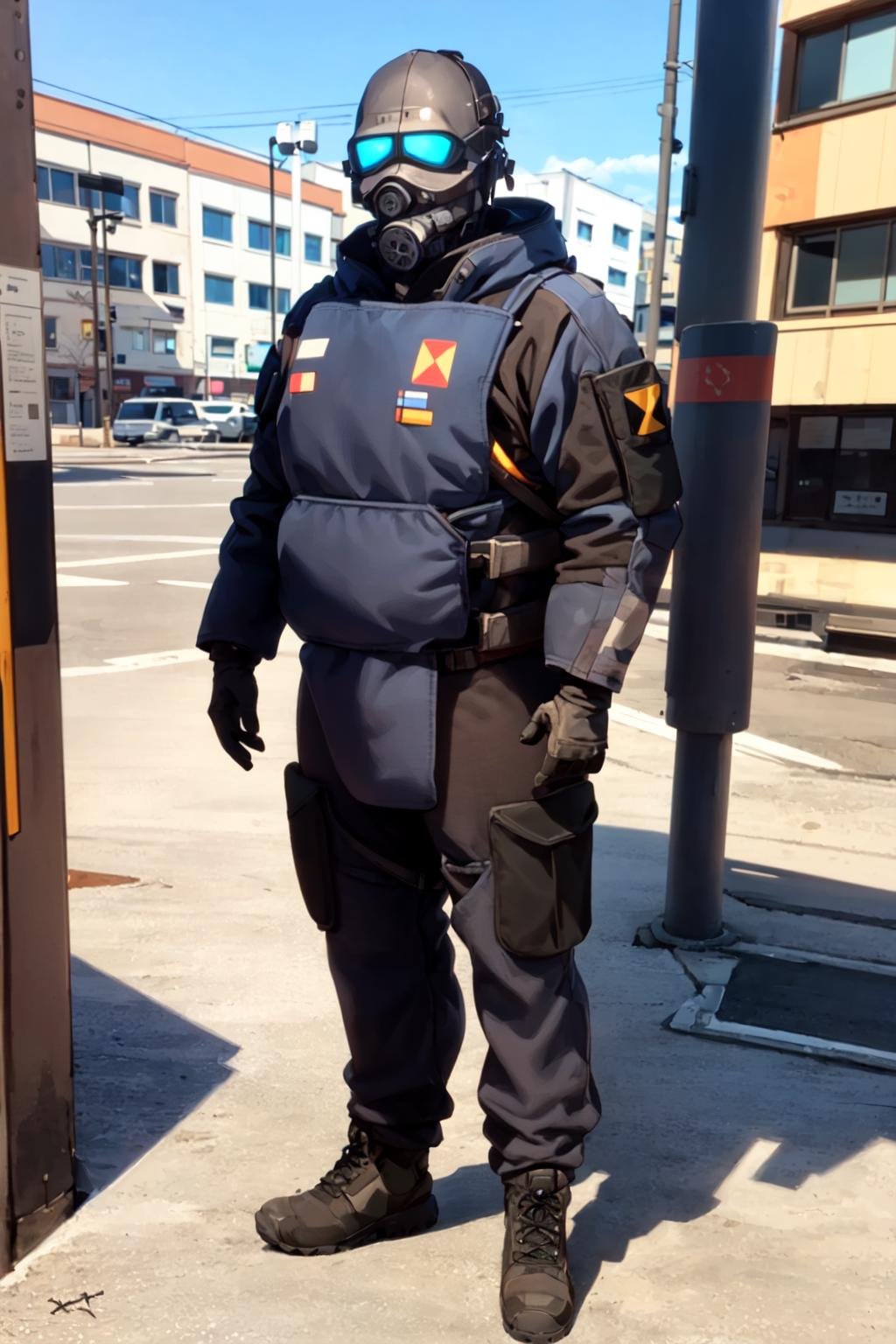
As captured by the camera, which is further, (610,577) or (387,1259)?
(387,1259)

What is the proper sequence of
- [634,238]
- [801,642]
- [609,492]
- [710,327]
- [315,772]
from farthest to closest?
1. [634,238]
2. [801,642]
3. [710,327]
4. [315,772]
5. [609,492]

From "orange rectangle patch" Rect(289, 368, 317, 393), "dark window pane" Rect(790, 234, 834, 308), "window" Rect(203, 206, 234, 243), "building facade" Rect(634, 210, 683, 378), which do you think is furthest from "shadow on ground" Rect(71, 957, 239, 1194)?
"window" Rect(203, 206, 234, 243)

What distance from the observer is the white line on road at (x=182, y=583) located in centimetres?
1147

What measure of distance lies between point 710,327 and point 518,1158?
223 cm

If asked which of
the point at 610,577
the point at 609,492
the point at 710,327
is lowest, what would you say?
the point at 610,577

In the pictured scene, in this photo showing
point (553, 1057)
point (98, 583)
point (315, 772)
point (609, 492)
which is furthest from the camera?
point (98, 583)

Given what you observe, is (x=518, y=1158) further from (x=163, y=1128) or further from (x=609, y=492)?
(x=609, y=492)

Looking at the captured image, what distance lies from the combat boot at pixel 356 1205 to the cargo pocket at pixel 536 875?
0.58 metres

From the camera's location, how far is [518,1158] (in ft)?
7.21

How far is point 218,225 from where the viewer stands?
59.6m

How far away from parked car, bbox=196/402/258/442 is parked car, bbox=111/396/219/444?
807 millimetres

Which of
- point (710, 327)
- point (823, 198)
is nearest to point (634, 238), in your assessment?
point (823, 198)

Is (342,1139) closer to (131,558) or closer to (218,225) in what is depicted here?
(131,558)

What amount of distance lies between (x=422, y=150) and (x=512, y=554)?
71 cm
